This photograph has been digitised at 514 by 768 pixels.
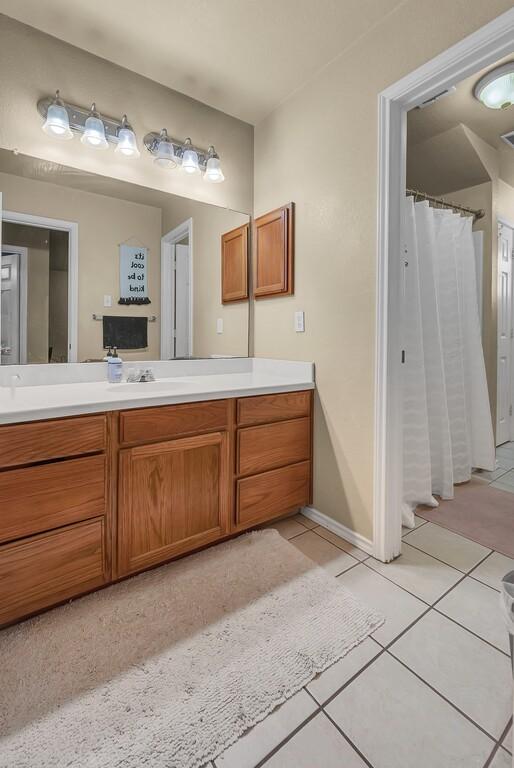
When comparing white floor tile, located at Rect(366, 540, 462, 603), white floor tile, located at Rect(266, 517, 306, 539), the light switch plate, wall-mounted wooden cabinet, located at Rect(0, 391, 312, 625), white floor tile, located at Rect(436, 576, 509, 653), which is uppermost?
the light switch plate

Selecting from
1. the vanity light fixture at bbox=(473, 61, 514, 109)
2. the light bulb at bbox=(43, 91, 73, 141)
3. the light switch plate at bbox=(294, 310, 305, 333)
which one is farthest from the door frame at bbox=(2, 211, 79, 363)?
the vanity light fixture at bbox=(473, 61, 514, 109)

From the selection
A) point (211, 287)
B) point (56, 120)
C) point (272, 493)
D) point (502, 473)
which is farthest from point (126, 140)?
point (502, 473)

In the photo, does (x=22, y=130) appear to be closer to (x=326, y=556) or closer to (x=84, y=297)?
(x=84, y=297)

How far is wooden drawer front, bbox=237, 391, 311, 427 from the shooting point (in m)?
1.85

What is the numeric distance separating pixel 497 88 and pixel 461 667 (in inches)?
110

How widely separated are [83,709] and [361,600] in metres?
1.02

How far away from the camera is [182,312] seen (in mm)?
2287

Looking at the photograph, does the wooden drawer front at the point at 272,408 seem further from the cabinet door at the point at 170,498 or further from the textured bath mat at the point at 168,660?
the textured bath mat at the point at 168,660

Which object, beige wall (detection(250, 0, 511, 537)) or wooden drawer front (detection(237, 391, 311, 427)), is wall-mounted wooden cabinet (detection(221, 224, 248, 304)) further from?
wooden drawer front (detection(237, 391, 311, 427))

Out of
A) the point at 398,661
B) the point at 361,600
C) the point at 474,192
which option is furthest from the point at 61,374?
the point at 474,192

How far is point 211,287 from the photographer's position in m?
2.42

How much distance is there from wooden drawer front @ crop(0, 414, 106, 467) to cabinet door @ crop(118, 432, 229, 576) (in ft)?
0.50

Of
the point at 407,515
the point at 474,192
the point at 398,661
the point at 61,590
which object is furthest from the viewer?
the point at 474,192

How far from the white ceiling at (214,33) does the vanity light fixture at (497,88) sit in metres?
0.81
